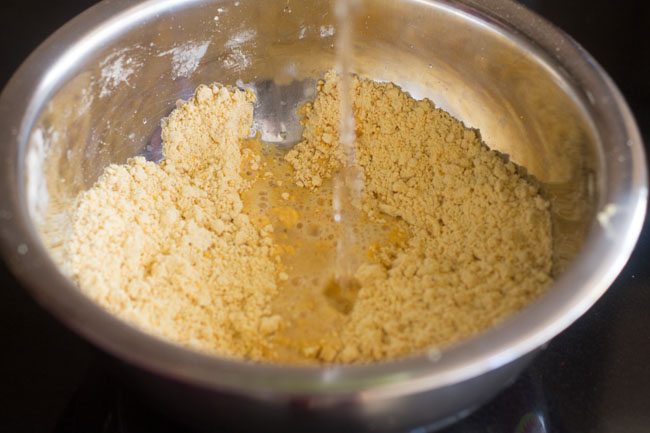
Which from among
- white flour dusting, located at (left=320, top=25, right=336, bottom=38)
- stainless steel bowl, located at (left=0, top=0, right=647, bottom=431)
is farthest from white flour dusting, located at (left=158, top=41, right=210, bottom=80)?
white flour dusting, located at (left=320, top=25, right=336, bottom=38)

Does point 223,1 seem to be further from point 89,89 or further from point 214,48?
point 89,89

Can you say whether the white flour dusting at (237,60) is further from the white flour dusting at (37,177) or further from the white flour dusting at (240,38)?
the white flour dusting at (37,177)

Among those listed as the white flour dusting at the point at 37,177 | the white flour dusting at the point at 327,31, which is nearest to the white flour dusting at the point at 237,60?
the white flour dusting at the point at 327,31

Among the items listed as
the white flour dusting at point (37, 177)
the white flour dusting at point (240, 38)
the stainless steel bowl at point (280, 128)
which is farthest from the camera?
the white flour dusting at point (240, 38)

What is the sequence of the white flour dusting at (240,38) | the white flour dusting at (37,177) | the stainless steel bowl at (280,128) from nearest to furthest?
the stainless steel bowl at (280,128), the white flour dusting at (37,177), the white flour dusting at (240,38)

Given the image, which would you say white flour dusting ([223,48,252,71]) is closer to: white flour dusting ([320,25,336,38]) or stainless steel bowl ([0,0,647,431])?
stainless steel bowl ([0,0,647,431])

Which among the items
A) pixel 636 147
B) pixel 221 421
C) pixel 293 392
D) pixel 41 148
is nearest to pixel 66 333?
pixel 41 148

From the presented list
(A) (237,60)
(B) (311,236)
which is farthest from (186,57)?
(B) (311,236)
